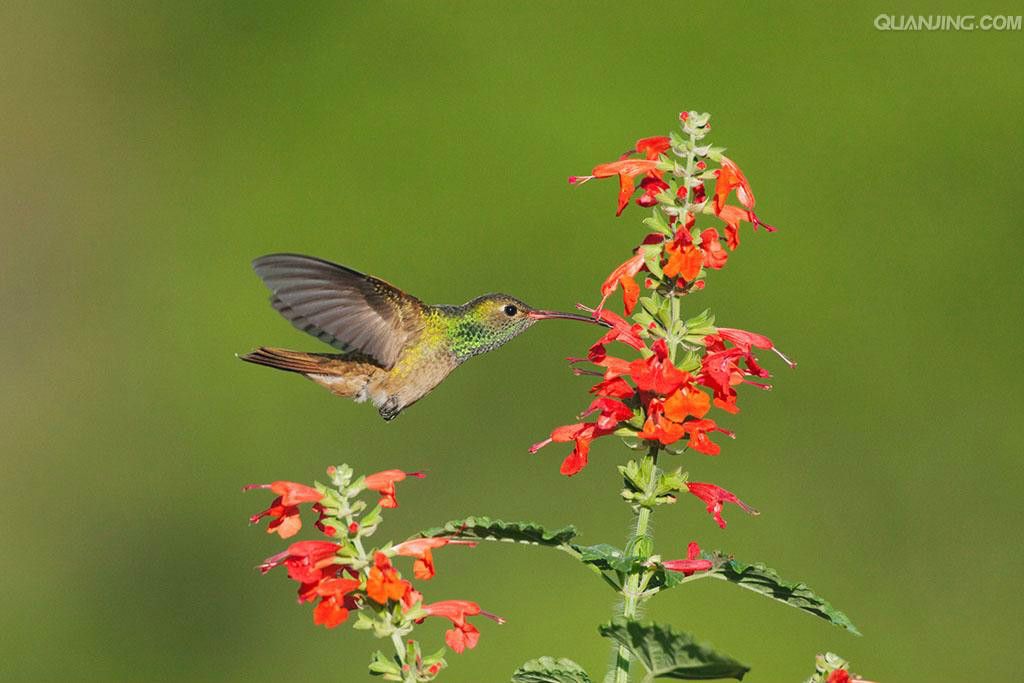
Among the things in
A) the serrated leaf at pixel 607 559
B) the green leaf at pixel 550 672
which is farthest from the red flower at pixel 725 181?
the green leaf at pixel 550 672

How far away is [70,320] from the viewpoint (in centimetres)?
535

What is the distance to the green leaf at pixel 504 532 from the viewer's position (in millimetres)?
1261

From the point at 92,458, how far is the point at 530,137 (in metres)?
2.10

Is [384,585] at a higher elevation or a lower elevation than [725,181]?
lower

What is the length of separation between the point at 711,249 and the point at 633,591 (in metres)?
0.35

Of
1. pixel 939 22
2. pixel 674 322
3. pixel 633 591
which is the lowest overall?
pixel 633 591

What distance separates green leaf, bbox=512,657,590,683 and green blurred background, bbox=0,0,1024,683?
2.61m

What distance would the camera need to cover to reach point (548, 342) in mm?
4504

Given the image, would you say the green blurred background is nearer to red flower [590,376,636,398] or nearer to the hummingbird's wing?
the hummingbird's wing

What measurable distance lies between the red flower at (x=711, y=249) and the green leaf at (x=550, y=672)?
42 cm

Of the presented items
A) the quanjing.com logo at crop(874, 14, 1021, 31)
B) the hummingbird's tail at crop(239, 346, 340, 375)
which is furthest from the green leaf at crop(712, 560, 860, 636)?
the quanjing.com logo at crop(874, 14, 1021, 31)

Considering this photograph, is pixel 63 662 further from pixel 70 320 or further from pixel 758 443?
pixel 758 443

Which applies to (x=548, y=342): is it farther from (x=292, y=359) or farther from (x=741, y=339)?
(x=741, y=339)

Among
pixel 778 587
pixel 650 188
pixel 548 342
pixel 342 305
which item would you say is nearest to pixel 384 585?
pixel 778 587
